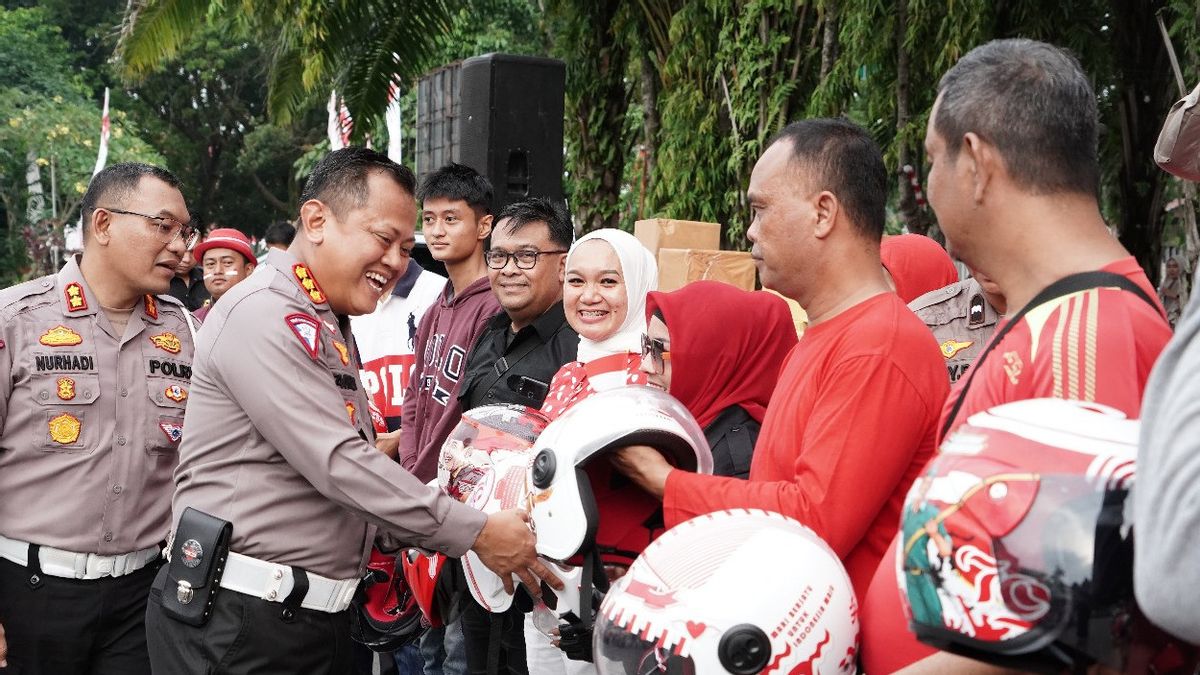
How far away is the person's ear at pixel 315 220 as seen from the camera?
12.0 ft

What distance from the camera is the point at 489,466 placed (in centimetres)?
368

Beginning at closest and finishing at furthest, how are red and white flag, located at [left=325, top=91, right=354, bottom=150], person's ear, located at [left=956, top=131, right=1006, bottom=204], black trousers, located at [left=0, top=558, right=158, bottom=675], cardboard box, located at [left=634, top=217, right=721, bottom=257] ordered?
person's ear, located at [left=956, top=131, right=1006, bottom=204], black trousers, located at [left=0, top=558, right=158, bottom=675], cardboard box, located at [left=634, top=217, right=721, bottom=257], red and white flag, located at [left=325, top=91, right=354, bottom=150]

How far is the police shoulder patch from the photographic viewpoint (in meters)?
3.36

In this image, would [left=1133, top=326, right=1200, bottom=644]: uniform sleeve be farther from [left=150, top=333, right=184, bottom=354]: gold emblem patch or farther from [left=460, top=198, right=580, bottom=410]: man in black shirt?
[left=150, top=333, right=184, bottom=354]: gold emblem patch

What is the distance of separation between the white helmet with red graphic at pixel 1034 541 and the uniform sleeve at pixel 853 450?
716mm

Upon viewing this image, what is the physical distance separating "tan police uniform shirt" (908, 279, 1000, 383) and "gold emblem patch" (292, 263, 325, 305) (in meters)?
1.91

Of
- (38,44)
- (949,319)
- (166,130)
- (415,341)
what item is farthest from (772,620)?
(166,130)

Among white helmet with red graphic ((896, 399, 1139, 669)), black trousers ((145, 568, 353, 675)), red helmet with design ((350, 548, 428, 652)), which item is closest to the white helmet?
black trousers ((145, 568, 353, 675))

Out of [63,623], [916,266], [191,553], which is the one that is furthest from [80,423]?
[916,266]

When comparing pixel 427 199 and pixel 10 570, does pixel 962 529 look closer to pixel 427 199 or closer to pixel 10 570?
pixel 10 570

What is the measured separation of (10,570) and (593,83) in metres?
7.60

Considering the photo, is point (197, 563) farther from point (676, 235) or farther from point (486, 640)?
point (676, 235)

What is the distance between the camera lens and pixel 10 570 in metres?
4.08

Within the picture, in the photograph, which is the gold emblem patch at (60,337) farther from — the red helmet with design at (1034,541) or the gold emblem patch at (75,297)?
the red helmet with design at (1034,541)
